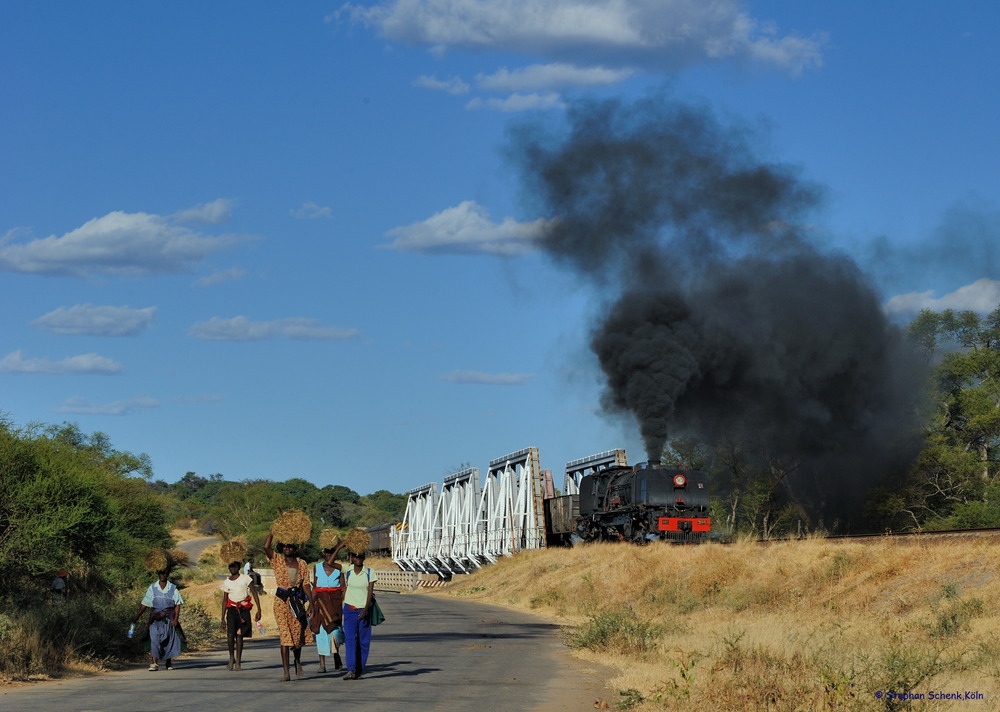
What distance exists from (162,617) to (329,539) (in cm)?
331

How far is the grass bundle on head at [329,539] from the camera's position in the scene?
15.2 m

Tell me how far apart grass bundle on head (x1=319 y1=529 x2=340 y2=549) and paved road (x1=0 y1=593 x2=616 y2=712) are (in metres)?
1.84

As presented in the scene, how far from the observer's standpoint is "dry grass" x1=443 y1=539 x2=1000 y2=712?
11148 mm

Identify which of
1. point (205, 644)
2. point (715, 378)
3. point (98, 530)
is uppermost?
point (715, 378)

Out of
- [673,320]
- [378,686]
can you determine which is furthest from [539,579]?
[378,686]

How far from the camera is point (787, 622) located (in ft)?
67.8

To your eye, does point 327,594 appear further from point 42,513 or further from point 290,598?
point 42,513

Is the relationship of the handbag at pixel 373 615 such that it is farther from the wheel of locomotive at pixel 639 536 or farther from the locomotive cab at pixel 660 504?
the wheel of locomotive at pixel 639 536

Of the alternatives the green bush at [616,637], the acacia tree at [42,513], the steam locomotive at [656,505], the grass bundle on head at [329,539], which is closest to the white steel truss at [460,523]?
the steam locomotive at [656,505]

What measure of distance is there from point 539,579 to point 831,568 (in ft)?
59.1

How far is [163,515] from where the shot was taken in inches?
1895

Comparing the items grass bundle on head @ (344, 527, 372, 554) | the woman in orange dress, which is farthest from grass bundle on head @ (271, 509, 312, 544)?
grass bundle on head @ (344, 527, 372, 554)

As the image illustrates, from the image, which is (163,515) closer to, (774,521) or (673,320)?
(673,320)

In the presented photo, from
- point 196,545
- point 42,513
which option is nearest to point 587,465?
point 42,513
